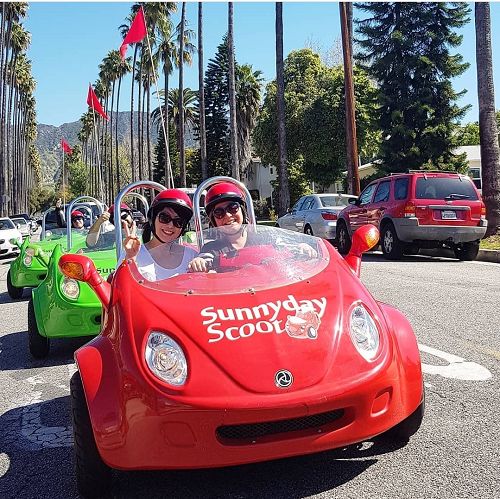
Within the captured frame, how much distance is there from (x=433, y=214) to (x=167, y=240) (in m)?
9.52

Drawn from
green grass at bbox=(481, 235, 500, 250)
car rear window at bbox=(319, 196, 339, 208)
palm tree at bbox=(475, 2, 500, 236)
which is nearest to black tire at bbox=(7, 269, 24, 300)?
car rear window at bbox=(319, 196, 339, 208)

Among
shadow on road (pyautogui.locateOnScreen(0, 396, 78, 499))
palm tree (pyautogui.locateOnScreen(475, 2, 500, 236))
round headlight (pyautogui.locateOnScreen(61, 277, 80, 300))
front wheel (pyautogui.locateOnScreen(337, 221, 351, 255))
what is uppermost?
palm tree (pyautogui.locateOnScreen(475, 2, 500, 236))

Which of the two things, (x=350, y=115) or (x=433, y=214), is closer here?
(x=433, y=214)

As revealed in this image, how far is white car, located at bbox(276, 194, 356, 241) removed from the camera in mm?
17172

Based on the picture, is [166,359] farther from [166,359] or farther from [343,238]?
[343,238]

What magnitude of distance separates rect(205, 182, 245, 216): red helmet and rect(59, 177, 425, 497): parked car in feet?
2.92

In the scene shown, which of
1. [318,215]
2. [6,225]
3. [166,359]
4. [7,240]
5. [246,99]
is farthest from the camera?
[246,99]

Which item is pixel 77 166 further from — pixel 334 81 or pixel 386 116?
pixel 386 116

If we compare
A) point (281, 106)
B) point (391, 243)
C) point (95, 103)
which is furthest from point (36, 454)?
point (95, 103)

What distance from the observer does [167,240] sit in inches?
186

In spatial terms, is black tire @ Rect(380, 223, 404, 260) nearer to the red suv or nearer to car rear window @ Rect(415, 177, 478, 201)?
the red suv

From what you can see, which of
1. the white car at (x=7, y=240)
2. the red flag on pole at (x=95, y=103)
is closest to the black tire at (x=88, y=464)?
the white car at (x=7, y=240)

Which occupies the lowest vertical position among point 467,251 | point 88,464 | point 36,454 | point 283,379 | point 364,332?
point 36,454

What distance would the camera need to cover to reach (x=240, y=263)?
375 cm
